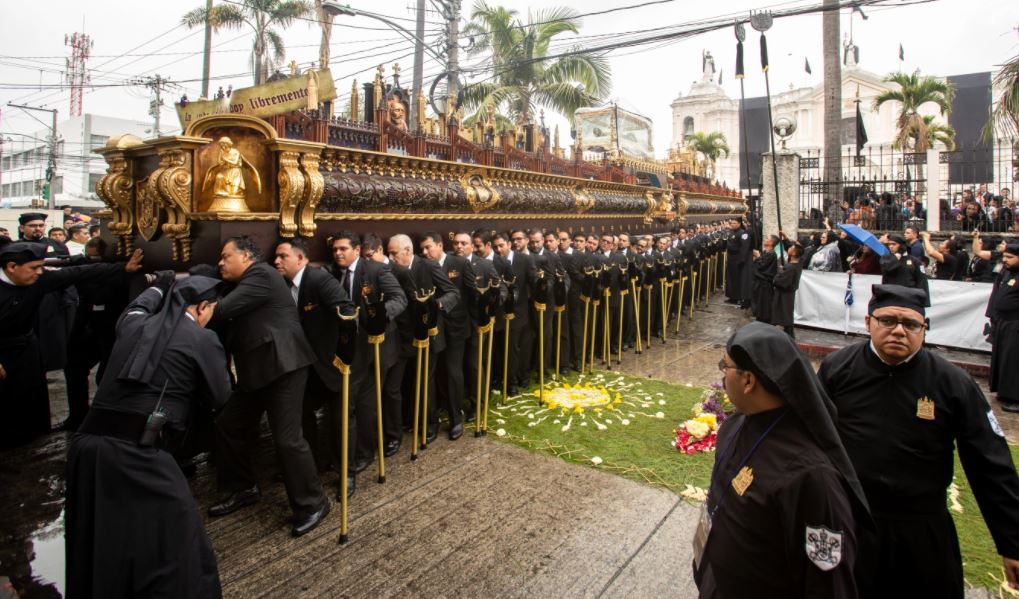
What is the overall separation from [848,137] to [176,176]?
45.5 m

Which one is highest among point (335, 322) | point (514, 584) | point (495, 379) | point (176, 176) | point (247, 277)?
point (176, 176)

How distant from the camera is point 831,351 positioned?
8016 millimetres

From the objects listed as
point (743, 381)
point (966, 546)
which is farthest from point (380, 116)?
point (966, 546)

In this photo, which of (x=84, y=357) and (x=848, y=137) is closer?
(x=84, y=357)

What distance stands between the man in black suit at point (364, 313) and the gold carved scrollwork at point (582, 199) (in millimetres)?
5859

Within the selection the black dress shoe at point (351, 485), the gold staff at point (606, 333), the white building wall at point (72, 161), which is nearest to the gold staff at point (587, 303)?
the gold staff at point (606, 333)

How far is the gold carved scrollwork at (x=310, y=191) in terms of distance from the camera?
506 cm

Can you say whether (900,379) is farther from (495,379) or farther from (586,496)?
(495,379)

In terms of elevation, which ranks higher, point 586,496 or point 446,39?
point 446,39

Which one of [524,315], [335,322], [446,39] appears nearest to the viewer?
[335,322]

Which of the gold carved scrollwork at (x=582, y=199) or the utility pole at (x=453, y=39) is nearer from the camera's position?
the gold carved scrollwork at (x=582, y=199)

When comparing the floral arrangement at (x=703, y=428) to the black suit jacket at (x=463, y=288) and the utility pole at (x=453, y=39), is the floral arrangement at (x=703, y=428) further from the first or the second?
the utility pole at (x=453, y=39)

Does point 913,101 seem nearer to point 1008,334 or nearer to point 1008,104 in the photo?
point 1008,104

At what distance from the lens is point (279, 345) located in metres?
3.88
